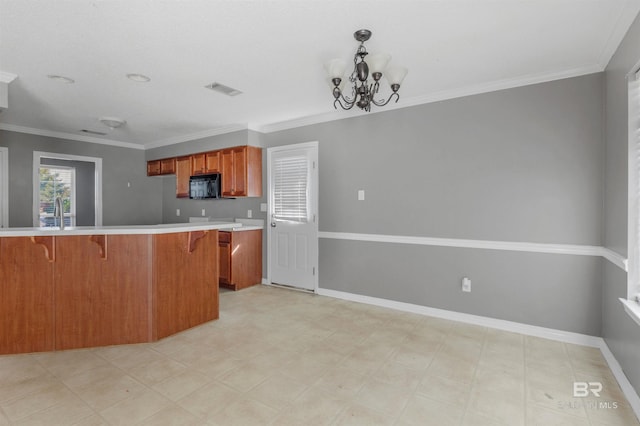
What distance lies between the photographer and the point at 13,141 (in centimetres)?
479

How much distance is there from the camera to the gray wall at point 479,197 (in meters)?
2.79

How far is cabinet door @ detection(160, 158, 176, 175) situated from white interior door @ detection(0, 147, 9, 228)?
2123mm

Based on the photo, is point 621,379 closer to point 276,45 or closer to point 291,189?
point 276,45

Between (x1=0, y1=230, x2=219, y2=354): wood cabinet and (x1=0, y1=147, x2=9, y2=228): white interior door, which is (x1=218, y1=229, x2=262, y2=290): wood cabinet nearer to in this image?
(x1=0, y1=230, x2=219, y2=354): wood cabinet

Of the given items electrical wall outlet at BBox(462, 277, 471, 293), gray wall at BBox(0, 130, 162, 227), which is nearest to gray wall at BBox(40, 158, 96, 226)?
gray wall at BBox(0, 130, 162, 227)

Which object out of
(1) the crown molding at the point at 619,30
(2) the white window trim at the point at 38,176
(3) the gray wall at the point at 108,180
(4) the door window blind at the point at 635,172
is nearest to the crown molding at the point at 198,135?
(3) the gray wall at the point at 108,180

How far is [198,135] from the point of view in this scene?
17.7 feet

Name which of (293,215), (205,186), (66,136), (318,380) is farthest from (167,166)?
(318,380)

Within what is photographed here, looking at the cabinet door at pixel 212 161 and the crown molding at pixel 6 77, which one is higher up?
the crown molding at pixel 6 77

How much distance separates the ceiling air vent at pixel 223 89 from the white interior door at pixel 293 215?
126cm

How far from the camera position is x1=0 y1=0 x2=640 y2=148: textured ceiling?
77.7 inches

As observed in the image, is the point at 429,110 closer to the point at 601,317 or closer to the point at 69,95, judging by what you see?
the point at 601,317

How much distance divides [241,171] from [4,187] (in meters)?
3.52

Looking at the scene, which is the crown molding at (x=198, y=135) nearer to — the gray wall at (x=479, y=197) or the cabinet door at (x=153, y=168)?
the cabinet door at (x=153, y=168)
